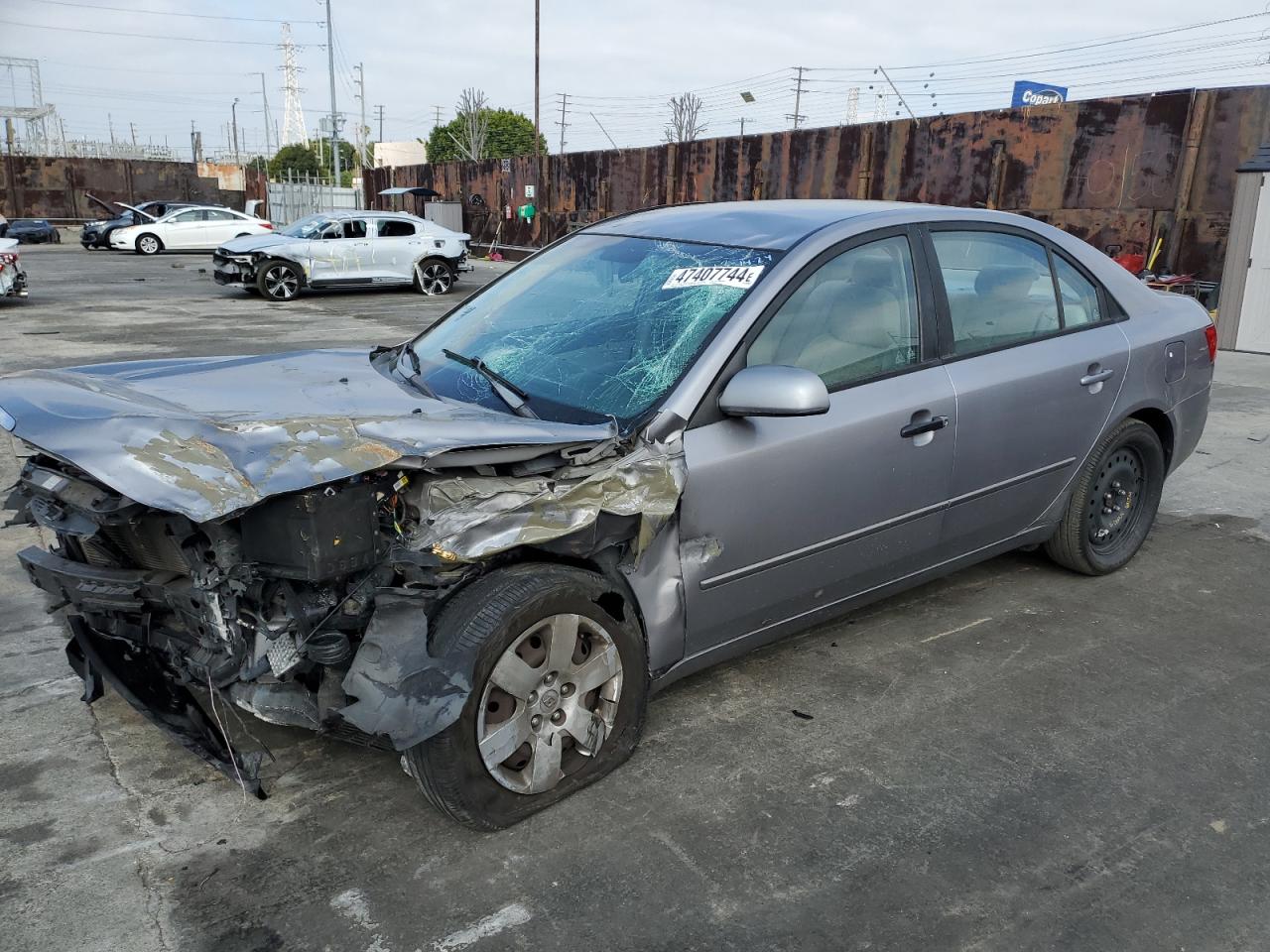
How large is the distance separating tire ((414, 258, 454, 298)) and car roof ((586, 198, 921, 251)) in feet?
49.8

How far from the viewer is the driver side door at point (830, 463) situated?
120 inches

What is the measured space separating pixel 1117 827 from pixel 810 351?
166cm

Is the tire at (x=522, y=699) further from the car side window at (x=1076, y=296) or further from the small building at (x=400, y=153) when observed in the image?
the small building at (x=400, y=153)

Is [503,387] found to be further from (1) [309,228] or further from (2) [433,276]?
(2) [433,276]

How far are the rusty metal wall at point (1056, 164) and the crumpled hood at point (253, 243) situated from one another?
816 centimetres

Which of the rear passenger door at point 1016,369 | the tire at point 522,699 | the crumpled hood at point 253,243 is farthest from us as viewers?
the crumpled hood at point 253,243

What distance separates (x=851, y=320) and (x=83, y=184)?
146 ft

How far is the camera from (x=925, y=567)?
3.80 metres

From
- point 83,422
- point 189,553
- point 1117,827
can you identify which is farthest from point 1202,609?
point 83,422

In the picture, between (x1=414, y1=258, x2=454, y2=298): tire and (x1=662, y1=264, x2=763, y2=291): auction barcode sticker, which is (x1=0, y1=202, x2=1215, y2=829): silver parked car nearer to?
(x1=662, y1=264, x2=763, y2=291): auction barcode sticker

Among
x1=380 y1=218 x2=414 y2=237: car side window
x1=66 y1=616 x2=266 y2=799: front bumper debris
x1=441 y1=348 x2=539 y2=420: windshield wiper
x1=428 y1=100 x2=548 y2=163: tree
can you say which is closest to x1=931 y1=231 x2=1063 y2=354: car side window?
x1=441 y1=348 x2=539 y2=420: windshield wiper

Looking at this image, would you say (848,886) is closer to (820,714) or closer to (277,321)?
(820,714)

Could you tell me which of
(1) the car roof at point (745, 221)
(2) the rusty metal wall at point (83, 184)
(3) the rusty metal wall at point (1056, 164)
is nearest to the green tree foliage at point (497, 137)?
(2) the rusty metal wall at point (83, 184)

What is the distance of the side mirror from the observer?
2896 millimetres
